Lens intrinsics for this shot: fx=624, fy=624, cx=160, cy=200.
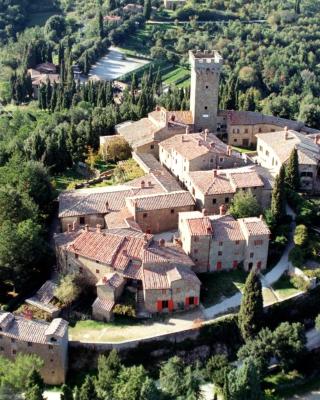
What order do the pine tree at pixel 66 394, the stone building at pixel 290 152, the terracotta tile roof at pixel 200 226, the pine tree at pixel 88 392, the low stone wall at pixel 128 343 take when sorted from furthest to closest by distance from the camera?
the stone building at pixel 290 152 < the terracotta tile roof at pixel 200 226 < the low stone wall at pixel 128 343 < the pine tree at pixel 66 394 < the pine tree at pixel 88 392

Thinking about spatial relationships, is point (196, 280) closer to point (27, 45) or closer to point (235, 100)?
point (235, 100)

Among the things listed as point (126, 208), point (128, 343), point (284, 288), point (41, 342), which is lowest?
point (128, 343)

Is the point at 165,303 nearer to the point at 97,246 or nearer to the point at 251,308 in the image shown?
the point at 251,308

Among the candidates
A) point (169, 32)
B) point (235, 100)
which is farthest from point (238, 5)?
point (235, 100)

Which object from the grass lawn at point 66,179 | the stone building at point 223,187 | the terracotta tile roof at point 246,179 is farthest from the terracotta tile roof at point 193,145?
the grass lawn at point 66,179

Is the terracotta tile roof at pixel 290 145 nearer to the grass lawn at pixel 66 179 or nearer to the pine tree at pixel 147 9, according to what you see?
the grass lawn at pixel 66 179

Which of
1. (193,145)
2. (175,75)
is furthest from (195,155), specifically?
(175,75)

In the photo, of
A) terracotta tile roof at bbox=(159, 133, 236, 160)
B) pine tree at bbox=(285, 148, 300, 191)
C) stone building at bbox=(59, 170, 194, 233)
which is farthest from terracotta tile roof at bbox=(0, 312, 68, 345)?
pine tree at bbox=(285, 148, 300, 191)
